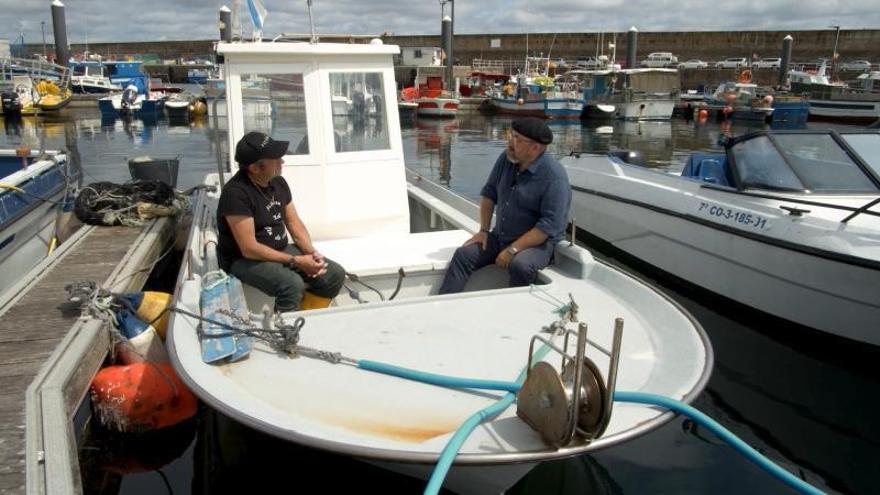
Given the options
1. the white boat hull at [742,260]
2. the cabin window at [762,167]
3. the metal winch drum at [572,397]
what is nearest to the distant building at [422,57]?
the white boat hull at [742,260]

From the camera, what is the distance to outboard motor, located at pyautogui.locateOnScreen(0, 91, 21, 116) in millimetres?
30234

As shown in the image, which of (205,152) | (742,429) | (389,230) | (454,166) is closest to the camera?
(742,429)

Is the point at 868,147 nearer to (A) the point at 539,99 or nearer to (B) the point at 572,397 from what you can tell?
(B) the point at 572,397

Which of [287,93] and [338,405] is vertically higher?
[287,93]

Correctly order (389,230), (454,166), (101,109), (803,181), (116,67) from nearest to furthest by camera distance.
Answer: (389,230) → (803,181) → (454,166) → (101,109) → (116,67)

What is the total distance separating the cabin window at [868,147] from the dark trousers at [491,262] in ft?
13.5

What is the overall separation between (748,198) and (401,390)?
513 cm

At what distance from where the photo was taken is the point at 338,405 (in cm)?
303

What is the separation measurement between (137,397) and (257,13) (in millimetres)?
3594

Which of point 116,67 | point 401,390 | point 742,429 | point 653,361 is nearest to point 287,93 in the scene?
point 401,390

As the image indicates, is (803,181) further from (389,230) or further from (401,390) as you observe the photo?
(401,390)

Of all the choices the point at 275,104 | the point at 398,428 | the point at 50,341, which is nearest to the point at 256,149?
the point at 275,104

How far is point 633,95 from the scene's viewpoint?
3300 cm

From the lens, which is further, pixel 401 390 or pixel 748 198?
pixel 748 198
